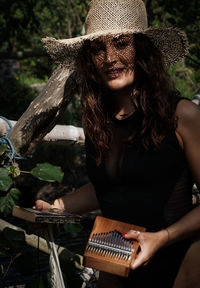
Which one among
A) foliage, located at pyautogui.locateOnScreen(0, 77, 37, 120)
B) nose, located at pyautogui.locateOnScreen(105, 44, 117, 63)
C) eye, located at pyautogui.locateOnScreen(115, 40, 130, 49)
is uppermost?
eye, located at pyautogui.locateOnScreen(115, 40, 130, 49)

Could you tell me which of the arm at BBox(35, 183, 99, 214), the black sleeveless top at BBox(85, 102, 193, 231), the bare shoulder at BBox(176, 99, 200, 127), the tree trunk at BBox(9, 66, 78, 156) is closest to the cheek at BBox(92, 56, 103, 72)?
the black sleeveless top at BBox(85, 102, 193, 231)

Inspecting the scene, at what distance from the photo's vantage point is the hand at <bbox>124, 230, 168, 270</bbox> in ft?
4.31

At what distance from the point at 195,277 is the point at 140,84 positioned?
757mm

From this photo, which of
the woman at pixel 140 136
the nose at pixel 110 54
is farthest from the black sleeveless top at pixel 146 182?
the nose at pixel 110 54

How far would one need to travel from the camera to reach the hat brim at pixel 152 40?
167 centimetres

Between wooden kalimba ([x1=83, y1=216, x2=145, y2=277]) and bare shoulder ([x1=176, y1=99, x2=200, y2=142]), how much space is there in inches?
14.3

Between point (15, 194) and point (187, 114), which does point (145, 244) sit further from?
point (15, 194)

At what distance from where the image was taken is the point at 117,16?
1.68m

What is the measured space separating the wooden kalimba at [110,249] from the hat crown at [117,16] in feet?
2.50

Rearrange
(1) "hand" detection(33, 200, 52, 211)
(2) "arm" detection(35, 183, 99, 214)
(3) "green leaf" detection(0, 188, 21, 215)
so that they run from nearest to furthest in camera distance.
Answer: (1) "hand" detection(33, 200, 52, 211)
(2) "arm" detection(35, 183, 99, 214)
(3) "green leaf" detection(0, 188, 21, 215)

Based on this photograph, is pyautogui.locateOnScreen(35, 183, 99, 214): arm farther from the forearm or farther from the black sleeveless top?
the black sleeveless top

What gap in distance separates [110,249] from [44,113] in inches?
51.0

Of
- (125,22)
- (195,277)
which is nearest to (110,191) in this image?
(195,277)

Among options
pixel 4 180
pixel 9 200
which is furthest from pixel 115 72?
pixel 9 200
